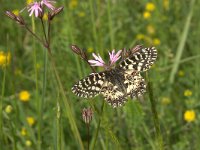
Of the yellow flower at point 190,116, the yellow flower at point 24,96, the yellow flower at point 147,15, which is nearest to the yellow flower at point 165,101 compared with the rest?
the yellow flower at point 190,116

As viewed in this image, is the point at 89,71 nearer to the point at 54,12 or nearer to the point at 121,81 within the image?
the point at 121,81

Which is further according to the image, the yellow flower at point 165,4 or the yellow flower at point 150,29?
the yellow flower at point 165,4

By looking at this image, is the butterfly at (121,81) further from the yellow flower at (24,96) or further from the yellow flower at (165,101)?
the yellow flower at (24,96)

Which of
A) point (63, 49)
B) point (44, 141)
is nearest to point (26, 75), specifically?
point (63, 49)

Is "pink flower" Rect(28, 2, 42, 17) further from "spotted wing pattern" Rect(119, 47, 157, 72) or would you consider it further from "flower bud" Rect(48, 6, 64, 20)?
"spotted wing pattern" Rect(119, 47, 157, 72)

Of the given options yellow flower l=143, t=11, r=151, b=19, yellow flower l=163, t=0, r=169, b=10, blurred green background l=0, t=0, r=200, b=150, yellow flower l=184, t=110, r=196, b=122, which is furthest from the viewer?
yellow flower l=163, t=0, r=169, b=10

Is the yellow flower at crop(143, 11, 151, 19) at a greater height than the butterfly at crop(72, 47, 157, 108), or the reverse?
the yellow flower at crop(143, 11, 151, 19)

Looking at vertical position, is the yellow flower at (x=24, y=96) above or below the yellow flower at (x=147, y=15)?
below

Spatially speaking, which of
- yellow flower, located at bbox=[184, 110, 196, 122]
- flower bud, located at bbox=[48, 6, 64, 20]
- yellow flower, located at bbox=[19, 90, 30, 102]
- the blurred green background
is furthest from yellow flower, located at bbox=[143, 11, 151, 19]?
flower bud, located at bbox=[48, 6, 64, 20]
